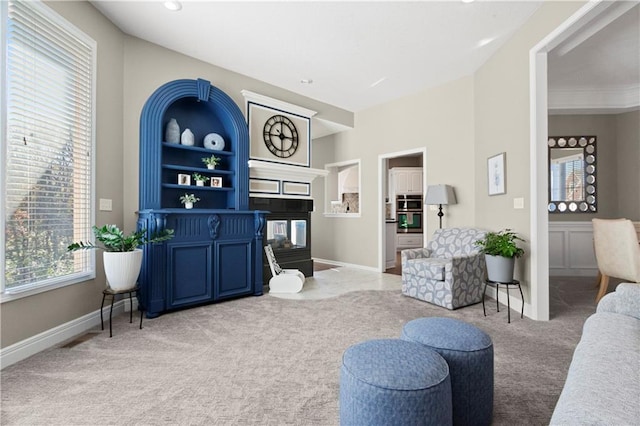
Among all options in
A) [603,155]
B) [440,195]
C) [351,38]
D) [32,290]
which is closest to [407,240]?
[440,195]

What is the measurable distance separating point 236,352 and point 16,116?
2.39 meters

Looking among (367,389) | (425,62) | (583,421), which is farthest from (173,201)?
(583,421)

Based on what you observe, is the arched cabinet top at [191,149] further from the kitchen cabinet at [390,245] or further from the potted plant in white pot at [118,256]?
the kitchen cabinet at [390,245]

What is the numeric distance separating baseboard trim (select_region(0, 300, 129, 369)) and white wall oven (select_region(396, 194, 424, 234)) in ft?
23.6

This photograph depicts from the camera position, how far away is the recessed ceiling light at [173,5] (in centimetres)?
281

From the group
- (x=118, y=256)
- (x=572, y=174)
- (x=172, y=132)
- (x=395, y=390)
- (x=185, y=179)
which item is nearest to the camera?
(x=395, y=390)

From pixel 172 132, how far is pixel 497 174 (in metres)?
4.03

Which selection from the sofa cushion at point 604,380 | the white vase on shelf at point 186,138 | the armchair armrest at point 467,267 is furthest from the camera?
the white vase on shelf at point 186,138

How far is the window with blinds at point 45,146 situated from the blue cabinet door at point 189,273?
73cm

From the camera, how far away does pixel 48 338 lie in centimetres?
242

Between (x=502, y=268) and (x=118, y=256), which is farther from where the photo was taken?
(x=502, y=268)

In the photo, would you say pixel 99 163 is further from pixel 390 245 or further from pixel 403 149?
pixel 390 245

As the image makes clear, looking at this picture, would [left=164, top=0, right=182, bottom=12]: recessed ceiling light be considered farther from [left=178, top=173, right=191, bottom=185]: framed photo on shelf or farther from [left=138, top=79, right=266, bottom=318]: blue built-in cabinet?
[left=178, top=173, right=191, bottom=185]: framed photo on shelf

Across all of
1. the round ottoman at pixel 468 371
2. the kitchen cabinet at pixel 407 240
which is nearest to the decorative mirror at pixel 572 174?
the kitchen cabinet at pixel 407 240
